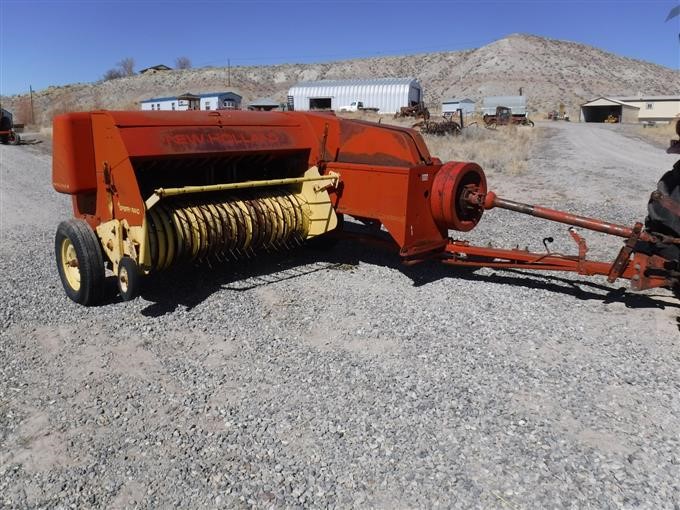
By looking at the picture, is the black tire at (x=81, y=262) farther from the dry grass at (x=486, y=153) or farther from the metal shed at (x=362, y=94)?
the metal shed at (x=362, y=94)

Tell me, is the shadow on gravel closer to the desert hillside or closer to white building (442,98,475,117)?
white building (442,98,475,117)

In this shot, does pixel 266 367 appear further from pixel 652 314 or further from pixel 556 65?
pixel 556 65

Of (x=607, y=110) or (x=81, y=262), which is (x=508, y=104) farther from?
(x=81, y=262)

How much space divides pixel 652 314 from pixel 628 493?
2.55 m

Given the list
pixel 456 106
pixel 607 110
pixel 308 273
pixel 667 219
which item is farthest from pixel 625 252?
pixel 607 110

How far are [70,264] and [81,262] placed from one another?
1.64 feet

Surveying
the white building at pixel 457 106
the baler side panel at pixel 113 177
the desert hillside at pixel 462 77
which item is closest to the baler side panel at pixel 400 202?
the baler side panel at pixel 113 177

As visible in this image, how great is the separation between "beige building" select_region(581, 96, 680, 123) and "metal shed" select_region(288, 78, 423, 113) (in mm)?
16914

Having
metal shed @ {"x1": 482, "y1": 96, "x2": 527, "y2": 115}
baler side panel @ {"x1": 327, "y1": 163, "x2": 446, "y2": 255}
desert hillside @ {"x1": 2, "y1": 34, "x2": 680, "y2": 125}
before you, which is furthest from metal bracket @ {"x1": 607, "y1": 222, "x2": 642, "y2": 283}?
desert hillside @ {"x1": 2, "y1": 34, "x2": 680, "y2": 125}

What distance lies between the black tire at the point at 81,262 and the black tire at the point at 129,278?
360 mm

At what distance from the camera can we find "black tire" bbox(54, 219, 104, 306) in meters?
5.22

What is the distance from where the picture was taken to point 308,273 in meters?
6.19

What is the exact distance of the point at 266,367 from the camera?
4.09 metres

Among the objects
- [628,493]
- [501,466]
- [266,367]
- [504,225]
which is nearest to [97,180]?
[266,367]
